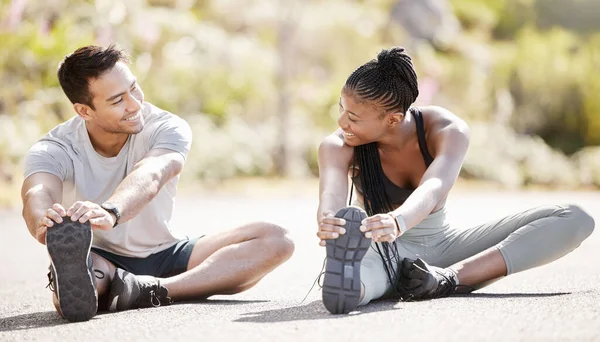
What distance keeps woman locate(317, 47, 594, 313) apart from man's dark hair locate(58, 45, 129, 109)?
103 cm

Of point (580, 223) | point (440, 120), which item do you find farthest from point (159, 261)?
point (580, 223)

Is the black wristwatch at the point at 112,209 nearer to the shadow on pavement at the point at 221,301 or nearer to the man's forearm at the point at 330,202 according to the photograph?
the shadow on pavement at the point at 221,301

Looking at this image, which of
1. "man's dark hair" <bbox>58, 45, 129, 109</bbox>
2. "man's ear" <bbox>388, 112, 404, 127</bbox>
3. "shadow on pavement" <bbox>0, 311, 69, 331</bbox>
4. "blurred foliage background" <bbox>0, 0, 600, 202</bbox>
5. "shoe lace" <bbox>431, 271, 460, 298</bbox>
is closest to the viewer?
"shadow on pavement" <bbox>0, 311, 69, 331</bbox>

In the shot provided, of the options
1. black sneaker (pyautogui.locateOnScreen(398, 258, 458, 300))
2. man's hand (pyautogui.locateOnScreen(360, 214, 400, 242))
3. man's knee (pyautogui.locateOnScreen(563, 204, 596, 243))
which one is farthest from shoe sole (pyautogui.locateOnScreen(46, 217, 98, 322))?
man's knee (pyautogui.locateOnScreen(563, 204, 596, 243))

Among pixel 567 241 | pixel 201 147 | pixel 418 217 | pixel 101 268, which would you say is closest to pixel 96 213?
pixel 101 268

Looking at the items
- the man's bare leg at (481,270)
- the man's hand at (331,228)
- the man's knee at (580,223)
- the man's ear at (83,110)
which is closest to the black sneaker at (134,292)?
the man's ear at (83,110)

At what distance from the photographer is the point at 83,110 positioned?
4.18 m

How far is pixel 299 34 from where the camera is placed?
741 inches

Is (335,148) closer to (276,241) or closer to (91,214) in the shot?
(276,241)

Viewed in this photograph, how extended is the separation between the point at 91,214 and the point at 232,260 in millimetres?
856

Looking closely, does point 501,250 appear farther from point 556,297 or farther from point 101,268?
point 101,268

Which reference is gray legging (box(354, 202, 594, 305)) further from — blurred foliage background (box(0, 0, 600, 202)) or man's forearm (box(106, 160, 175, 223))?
blurred foliage background (box(0, 0, 600, 202))

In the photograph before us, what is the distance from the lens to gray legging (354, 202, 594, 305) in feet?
13.2

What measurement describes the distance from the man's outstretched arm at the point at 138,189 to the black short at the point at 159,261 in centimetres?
39
